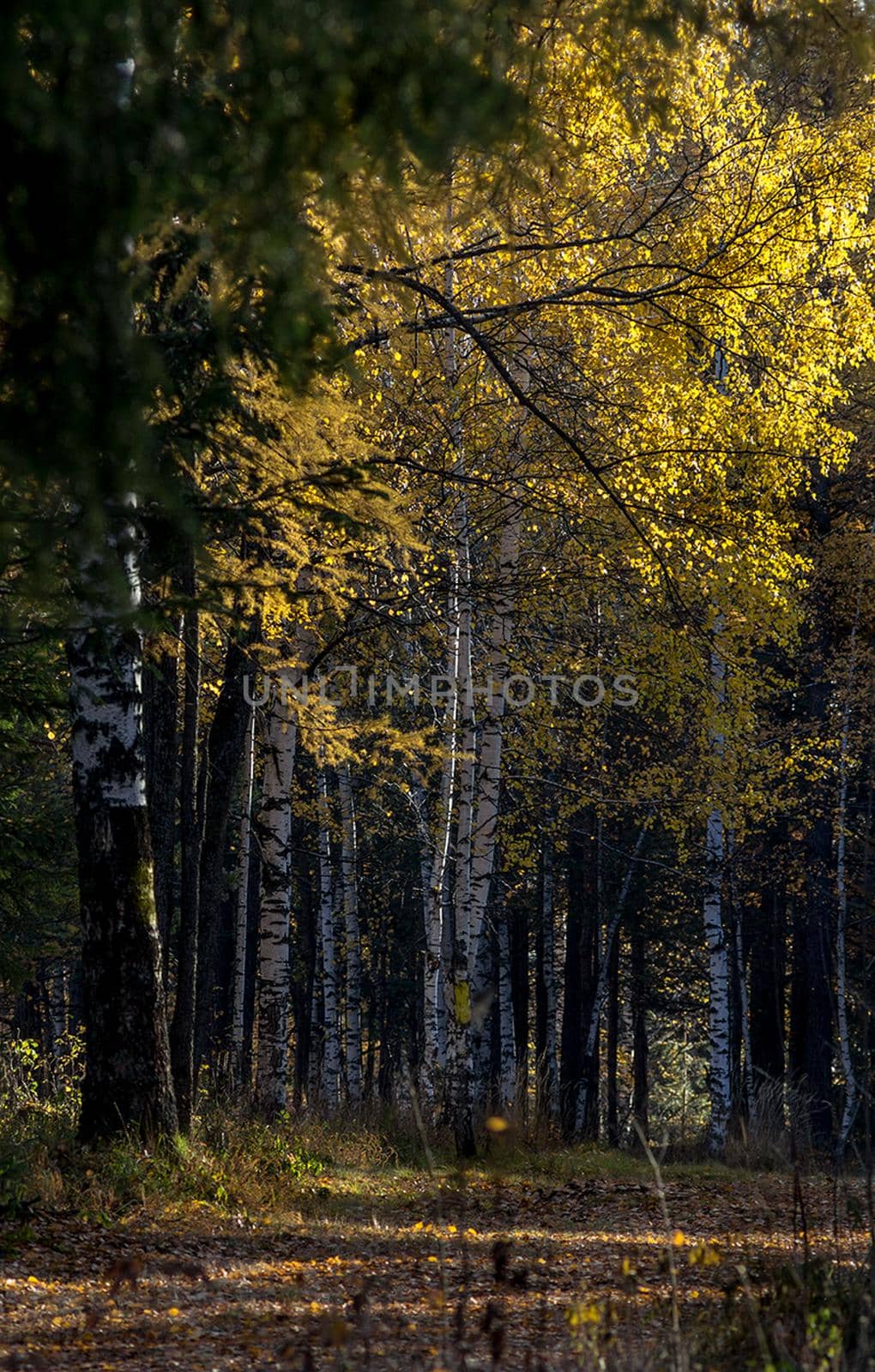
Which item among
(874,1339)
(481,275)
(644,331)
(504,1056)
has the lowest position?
(504,1056)

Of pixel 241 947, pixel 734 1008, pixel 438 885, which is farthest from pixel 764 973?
pixel 438 885

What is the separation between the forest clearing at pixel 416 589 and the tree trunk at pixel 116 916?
0.08 feet

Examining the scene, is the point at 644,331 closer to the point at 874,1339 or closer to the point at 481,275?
the point at 481,275

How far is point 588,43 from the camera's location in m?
5.10

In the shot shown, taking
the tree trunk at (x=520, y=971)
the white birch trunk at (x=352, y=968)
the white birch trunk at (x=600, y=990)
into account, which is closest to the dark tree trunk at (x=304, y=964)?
the tree trunk at (x=520, y=971)

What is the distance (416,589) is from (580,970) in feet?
50.4

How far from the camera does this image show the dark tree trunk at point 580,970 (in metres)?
21.4

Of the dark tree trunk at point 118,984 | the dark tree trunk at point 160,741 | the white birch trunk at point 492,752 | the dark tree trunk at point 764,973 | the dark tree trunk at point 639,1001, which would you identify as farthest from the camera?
the dark tree trunk at point 639,1001

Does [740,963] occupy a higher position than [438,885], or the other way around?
[438,885]

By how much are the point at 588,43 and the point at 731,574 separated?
22.2ft

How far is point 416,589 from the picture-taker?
395 inches

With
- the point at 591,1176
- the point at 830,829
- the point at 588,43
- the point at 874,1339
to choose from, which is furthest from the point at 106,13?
the point at 830,829

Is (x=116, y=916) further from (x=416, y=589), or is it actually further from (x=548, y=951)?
(x=548, y=951)

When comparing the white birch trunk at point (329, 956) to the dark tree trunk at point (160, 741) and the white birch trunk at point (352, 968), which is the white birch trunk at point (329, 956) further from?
the dark tree trunk at point (160, 741)
